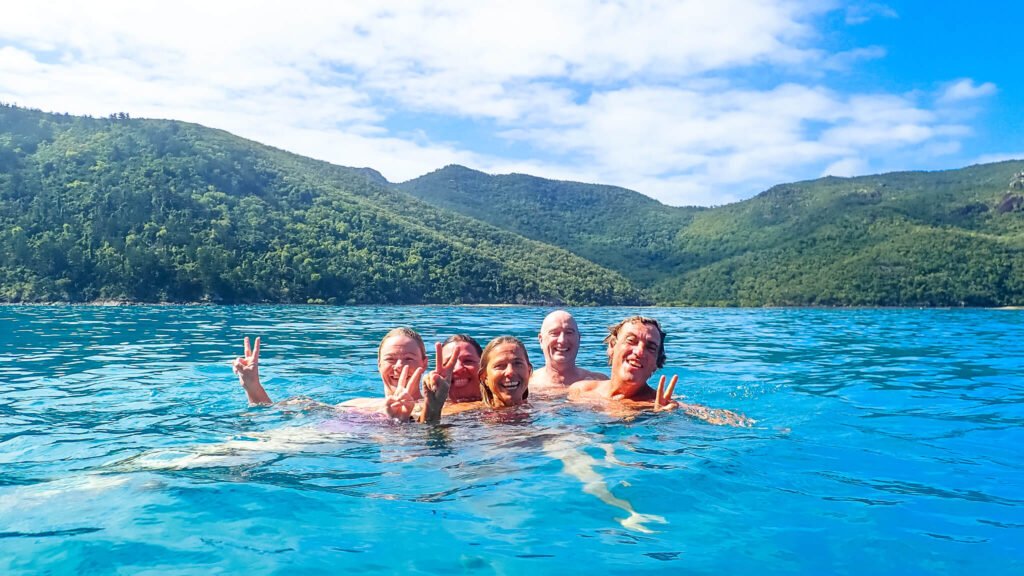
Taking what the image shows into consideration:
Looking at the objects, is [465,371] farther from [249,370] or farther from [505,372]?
[249,370]

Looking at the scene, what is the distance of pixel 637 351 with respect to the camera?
7375 mm

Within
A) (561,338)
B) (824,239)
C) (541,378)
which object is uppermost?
(824,239)

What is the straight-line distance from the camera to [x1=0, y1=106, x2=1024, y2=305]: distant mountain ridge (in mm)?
72688

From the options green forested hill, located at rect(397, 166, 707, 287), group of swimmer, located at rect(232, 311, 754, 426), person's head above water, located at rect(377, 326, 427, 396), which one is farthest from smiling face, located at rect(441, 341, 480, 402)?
green forested hill, located at rect(397, 166, 707, 287)

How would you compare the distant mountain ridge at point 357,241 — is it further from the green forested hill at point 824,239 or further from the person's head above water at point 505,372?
the person's head above water at point 505,372

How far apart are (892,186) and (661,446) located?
165 m

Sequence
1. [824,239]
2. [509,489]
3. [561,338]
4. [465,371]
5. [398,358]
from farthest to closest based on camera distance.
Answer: [824,239] < [561,338] < [465,371] < [398,358] < [509,489]

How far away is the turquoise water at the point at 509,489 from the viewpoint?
382 centimetres

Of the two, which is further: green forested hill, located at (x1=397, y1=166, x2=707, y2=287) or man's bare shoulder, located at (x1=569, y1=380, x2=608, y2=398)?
green forested hill, located at (x1=397, y1=166, x2=707, y2=287)

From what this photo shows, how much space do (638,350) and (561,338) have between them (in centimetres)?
193

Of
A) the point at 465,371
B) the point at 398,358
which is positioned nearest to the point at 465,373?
the point at 465,371

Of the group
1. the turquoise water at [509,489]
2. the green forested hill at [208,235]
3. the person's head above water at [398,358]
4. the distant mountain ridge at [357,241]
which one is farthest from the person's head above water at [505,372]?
the green forested hill at [208,235]

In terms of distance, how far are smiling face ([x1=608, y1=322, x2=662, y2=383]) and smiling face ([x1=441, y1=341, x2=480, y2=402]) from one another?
156cm

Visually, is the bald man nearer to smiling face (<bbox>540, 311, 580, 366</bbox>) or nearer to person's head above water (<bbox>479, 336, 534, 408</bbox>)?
smiling face (<bbox>540, 311, 580, 366</bbox>)
